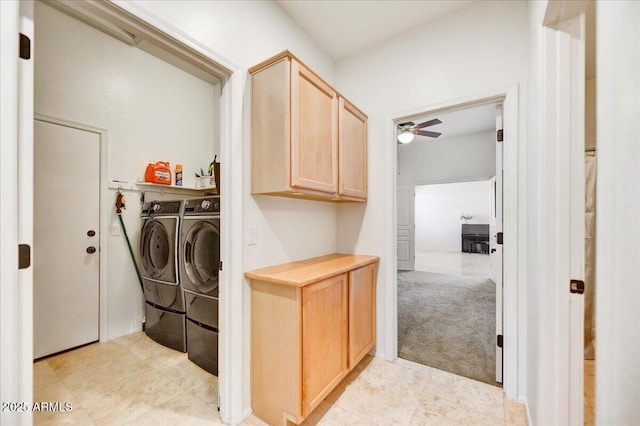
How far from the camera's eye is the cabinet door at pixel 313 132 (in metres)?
1.60

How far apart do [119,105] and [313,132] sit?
2511 millimetres

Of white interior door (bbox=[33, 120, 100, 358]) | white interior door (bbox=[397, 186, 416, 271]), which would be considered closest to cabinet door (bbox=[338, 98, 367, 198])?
white interior door (bbox=[33, 120, 100, 358])

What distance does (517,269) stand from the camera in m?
1.83

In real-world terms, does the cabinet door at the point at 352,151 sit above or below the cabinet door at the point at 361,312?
above

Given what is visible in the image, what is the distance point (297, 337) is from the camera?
1456 millimetres

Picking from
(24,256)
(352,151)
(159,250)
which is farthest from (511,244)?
(159,250)

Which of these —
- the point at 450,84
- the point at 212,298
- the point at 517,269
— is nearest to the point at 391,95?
the point at 450,84

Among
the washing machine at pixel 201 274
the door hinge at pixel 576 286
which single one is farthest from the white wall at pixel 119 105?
the door hinge at pixel 576 286

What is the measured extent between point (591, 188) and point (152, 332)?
14.7 feet

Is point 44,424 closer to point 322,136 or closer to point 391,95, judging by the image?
point 322,136

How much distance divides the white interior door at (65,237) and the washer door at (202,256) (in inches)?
46.9

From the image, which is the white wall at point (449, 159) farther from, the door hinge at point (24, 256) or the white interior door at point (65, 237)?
the door hinge at point (24, 256)

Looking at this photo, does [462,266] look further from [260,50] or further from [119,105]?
[119,105]

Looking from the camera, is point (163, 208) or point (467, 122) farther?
point (467, 122)
